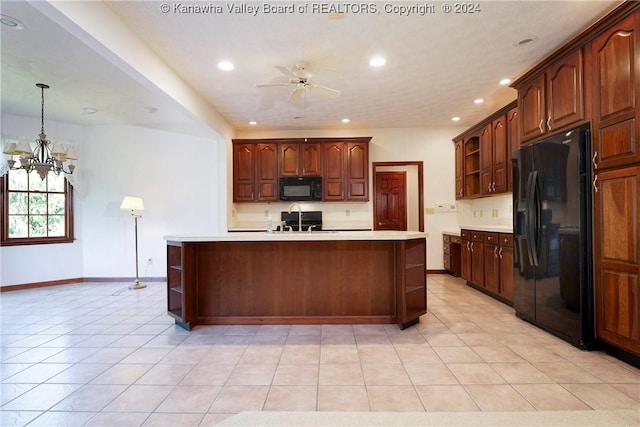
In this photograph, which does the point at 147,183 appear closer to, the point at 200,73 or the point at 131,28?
the point at 200,73

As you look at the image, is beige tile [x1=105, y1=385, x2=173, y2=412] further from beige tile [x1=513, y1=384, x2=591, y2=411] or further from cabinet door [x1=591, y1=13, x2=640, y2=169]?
cabinet door [x1=591, y1=13, x2=640, y2=169]

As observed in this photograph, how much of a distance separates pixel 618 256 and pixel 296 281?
264 centimetres

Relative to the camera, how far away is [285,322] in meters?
3.24

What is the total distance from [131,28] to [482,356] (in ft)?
13.1

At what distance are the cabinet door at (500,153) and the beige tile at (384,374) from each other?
3.09 meters

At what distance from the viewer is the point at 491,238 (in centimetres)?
409

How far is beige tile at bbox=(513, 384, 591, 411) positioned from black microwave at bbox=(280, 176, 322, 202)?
4.04m

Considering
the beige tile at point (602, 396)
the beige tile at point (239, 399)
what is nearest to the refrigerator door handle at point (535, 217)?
the beige tile at point (602, 396)

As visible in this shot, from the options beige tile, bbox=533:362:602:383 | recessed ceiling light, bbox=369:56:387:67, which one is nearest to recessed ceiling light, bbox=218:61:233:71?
recessed ceiling light, bbox=369:56:387:67

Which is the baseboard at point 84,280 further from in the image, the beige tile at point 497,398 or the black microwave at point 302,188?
the beige tile at point 497,398

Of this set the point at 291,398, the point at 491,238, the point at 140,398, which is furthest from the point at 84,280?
the point at 491,238

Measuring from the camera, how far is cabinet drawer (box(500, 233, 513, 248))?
12.0 ft

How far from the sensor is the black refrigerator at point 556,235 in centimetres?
252

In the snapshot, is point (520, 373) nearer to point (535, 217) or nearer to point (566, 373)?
point (566, 373)
